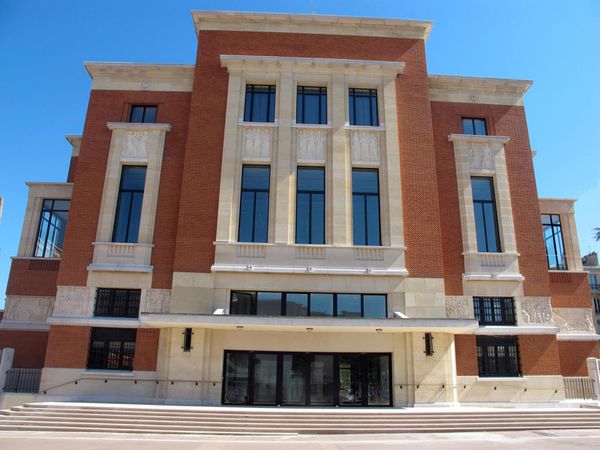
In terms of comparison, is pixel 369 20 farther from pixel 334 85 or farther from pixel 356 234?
pixel 356 234

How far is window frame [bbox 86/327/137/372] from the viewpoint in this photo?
20453mm

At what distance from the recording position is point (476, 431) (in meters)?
16.2

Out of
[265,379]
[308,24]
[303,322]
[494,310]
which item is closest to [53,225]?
[265,379]

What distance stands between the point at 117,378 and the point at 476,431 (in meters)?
14.3

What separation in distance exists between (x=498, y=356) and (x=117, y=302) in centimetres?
1734

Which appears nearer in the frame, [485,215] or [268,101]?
[485,215]

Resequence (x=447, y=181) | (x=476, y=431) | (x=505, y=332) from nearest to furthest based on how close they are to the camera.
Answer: (x=476, y=431) < (x=505, y=332) < (x=447, y=181)

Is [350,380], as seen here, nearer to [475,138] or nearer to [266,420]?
[266,420]

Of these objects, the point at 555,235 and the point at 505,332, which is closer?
the point at 505,332

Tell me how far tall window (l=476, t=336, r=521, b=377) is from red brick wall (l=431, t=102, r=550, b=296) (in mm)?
2457

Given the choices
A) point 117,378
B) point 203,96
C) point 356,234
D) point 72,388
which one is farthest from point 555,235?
point 72,388

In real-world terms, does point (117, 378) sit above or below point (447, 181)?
below

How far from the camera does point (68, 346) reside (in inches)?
804

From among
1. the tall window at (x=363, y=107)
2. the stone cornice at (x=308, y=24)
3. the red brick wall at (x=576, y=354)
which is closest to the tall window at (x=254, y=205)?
the tall window at (x=363, y=107)
